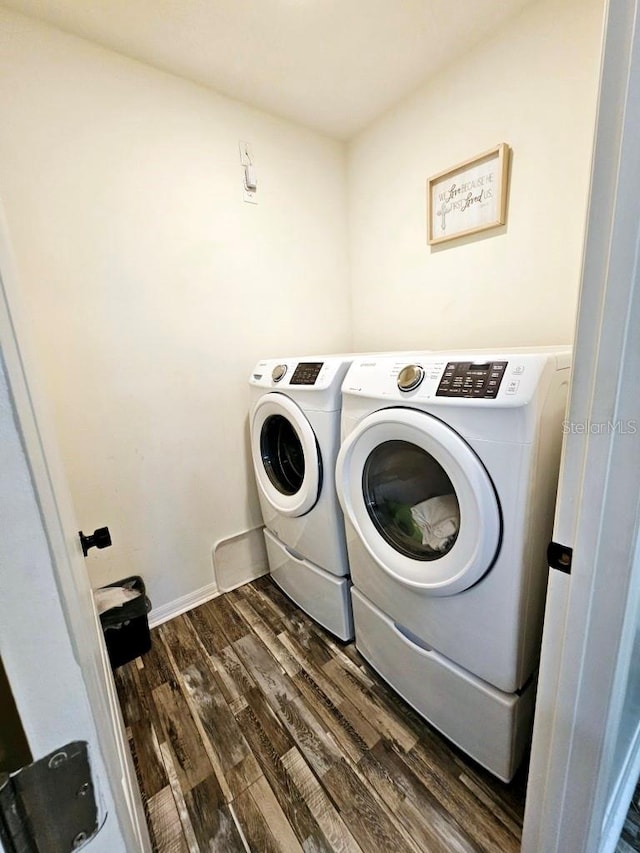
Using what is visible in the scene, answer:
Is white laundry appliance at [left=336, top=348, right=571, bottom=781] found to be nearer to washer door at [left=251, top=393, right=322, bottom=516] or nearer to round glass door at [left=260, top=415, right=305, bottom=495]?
washer door at [left=251, top=393, right=322, bottom=516]

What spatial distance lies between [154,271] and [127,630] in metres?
1.41

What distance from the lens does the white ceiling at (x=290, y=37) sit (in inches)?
42.6

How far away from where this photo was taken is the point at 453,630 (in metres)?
0.92

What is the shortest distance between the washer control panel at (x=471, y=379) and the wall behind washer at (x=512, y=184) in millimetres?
695

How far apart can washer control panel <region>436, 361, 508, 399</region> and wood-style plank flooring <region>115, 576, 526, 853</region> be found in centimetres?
106

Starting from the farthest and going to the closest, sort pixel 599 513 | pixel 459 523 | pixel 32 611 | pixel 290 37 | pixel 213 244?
pixel 213 244, pixel 290 37, pixel 459 523, pixel 599 513, pixel 32 611

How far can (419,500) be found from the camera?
1.08 m

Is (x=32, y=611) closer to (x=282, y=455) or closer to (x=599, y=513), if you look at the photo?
(x=599, y=513)

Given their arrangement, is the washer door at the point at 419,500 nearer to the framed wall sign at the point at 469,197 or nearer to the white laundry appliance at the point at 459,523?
the white laundry appliance at the point at 459,523

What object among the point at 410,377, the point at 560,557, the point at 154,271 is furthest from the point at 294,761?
the point at 154,271

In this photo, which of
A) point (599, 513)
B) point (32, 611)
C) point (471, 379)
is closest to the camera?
point (32, 611)

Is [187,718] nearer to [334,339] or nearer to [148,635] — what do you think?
[148,635]

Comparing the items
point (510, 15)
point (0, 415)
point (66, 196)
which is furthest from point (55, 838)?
point (510, 15)

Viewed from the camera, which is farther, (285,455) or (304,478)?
(285,455)
